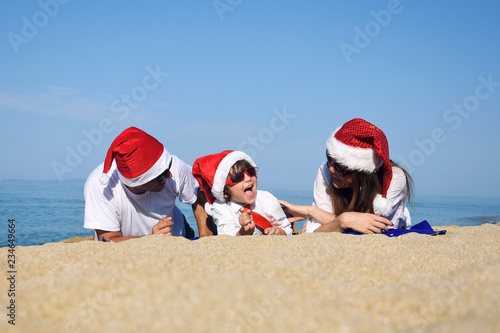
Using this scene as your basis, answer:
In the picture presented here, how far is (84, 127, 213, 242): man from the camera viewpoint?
11.8ft

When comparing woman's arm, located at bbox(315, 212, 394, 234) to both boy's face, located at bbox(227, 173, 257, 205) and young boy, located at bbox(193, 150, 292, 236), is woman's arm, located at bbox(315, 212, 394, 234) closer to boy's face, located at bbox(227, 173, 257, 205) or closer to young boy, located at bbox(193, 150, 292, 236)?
young boy, located at bbox(193, 150, 292, 236)

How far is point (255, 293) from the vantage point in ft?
4.85

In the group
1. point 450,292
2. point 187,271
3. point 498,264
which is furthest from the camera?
point 498,264

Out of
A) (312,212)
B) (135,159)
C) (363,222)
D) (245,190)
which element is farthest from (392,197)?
(135,159)

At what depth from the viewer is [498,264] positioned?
185 cm

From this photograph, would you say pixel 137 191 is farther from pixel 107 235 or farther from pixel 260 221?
pixel 260 221

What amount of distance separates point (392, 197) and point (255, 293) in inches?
117

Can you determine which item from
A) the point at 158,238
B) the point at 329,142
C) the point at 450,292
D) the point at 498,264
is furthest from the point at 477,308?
the point at 329,142

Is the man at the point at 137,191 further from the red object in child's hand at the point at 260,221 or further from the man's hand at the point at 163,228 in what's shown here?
the red object in child's hand at the point at 260,221

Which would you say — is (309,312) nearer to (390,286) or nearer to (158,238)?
(390,286)

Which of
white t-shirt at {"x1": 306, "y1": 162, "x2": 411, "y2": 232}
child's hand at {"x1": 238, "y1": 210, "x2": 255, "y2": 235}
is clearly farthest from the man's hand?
white t-shirt at {"x1": 306, "y1": 162, "x2": 411, "y2": 232}

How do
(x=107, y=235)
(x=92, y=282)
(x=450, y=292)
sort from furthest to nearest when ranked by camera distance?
(x=107, y=235), (x=92, y=282), (x=450, y=292)

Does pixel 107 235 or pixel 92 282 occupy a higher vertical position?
pixel 92 282

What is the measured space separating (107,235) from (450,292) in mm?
3190
